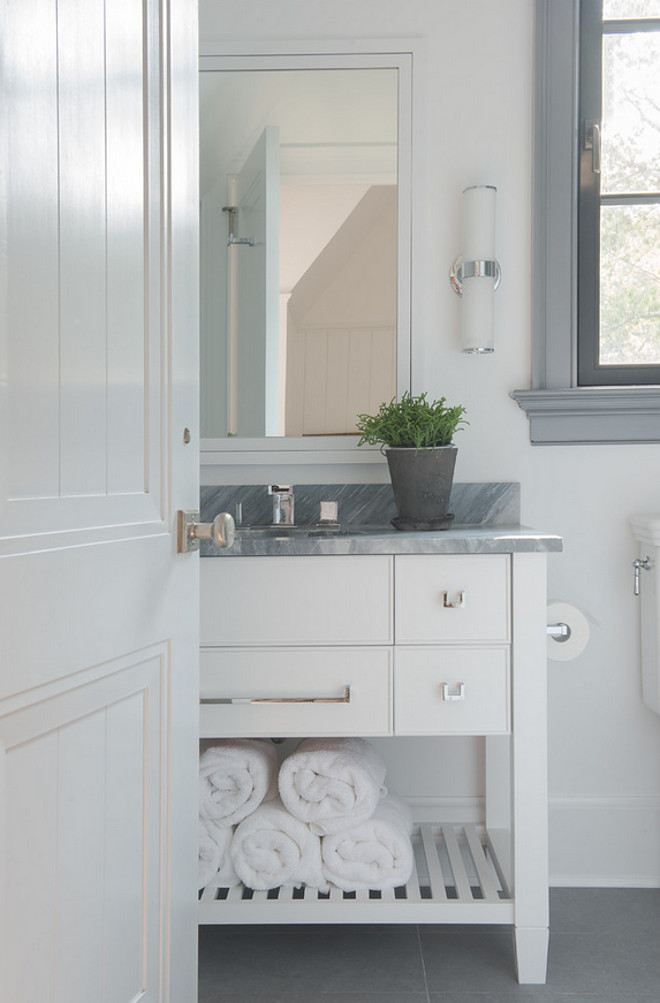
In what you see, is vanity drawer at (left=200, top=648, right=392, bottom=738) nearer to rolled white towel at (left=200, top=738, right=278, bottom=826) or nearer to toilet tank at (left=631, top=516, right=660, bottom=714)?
rolled white towel at (left=200, top=738, right=278, bottom=826)

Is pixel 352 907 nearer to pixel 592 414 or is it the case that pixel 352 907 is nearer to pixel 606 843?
pixel 606 843

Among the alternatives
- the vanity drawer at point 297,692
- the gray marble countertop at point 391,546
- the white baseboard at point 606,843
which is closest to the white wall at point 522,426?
the white baseboard at point 606,843

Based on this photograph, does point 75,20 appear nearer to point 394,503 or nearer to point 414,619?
point 414,619

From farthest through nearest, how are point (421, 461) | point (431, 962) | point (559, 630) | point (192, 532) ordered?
point (559, 630) < point (421, 461) < point (431, 962) < point (192, 532)

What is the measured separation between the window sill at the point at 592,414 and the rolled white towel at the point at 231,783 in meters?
0.96

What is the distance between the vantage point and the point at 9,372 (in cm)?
68

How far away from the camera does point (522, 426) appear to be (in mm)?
1982

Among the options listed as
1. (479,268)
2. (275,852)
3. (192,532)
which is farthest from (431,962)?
(479,268)

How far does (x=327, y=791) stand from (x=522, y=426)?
0.94 m

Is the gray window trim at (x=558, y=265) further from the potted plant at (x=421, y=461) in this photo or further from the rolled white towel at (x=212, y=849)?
the rolled white towel at (x=212, y=849)

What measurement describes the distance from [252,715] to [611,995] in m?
0.80

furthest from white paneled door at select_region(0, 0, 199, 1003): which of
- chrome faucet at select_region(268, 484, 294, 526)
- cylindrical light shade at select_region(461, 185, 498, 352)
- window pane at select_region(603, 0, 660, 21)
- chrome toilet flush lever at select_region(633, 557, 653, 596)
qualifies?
window pane at select_region(603, 0, 660, 21)

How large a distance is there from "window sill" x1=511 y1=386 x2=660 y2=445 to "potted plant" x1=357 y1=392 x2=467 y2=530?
254 millimetres

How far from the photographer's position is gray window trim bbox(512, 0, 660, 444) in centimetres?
194
